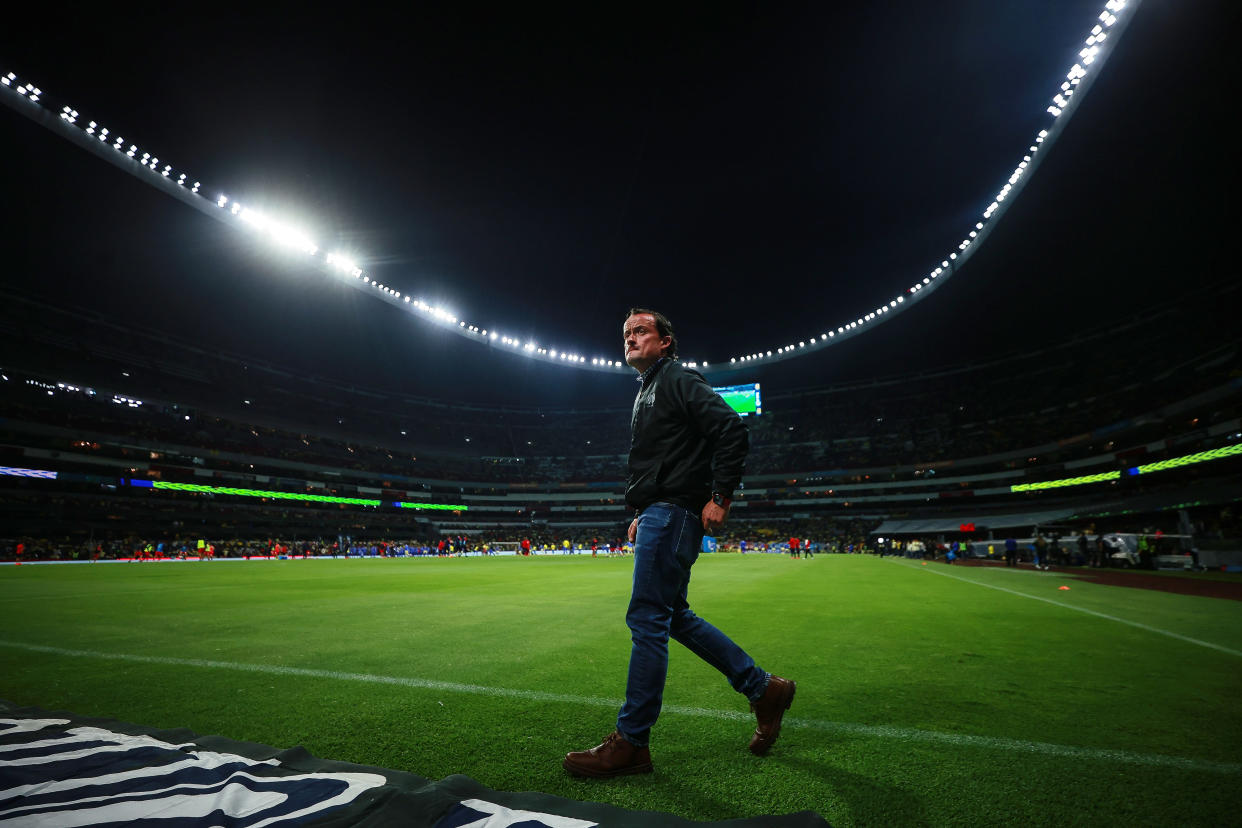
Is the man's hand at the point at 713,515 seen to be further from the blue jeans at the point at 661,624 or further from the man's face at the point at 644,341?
the man's face at the point at 644,341

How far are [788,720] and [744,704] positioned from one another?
12.5 inches

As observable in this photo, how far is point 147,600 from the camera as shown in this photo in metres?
8.78

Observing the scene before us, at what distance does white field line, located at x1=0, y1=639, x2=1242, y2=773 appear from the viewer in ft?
7.27

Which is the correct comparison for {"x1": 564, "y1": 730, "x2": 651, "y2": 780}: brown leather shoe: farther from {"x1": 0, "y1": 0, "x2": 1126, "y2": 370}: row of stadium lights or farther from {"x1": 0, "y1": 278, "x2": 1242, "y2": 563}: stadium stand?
{"x1": 0, "y1": 278, "x2": 1242, "y2": 563}: stadium stand

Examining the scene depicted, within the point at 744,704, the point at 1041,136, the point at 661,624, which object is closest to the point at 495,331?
the point at 1041,136

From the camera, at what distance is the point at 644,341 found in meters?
2.86

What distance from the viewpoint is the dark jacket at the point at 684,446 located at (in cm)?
242

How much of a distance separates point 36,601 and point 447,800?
11.5 meters

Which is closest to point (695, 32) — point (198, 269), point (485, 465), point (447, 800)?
point (447, 800)

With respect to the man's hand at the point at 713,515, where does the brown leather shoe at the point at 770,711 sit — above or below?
below

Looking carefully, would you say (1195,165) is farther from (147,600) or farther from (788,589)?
(147,600)

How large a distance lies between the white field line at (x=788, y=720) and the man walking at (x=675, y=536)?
0.56 m

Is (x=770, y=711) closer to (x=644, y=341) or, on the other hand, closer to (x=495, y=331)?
(x=644, y=341)

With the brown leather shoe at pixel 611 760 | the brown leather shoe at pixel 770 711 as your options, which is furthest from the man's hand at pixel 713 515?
the brown leather shoe at pixel 611 760
